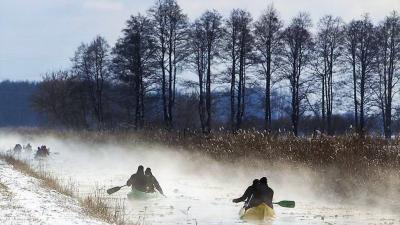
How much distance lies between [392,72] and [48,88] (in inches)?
1313

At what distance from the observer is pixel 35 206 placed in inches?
474

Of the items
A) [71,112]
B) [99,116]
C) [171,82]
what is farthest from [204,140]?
[71,112]

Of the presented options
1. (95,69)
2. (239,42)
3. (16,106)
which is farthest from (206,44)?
(16,106)

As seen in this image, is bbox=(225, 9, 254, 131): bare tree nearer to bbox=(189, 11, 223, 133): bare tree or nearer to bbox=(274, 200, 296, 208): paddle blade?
bbox=(189, 11, 223, 133): bare tree

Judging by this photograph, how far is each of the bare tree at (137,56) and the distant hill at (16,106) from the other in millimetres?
117996

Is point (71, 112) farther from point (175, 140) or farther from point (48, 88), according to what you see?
point (175, 140)

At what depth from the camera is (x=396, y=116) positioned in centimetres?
4075

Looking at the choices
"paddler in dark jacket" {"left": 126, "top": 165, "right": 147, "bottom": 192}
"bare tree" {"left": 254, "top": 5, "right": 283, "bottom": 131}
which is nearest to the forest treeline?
"bare tree" {"left": 254, "top": 5, "right": 283, "bottom": 131}

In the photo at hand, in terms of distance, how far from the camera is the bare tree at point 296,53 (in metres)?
37.7

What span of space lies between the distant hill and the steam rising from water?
129m

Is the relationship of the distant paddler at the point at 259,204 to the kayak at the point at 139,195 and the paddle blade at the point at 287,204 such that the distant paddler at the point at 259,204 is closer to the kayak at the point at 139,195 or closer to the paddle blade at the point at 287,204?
the paddle blade at the point at 287,204

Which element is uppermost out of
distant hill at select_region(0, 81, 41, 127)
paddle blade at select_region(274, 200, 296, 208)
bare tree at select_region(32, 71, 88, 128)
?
distant hill at select_region(0, 81, 41, 127)

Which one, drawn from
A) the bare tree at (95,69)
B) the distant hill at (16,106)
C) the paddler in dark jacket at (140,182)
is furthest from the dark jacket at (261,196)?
the distant hill at (16,106)

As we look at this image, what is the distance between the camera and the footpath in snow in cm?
1023
